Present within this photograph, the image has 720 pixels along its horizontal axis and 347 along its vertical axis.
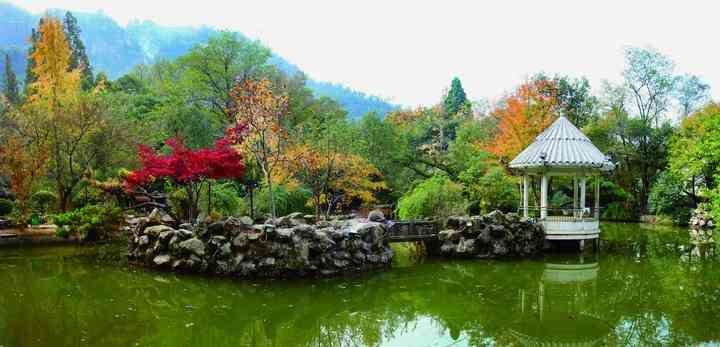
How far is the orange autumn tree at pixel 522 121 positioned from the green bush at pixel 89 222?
1294cm

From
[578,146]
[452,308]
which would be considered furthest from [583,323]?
[578,146]

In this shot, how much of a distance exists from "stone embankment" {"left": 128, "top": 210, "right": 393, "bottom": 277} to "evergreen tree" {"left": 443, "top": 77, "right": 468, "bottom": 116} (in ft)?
93.7

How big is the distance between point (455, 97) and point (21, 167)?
30.2m

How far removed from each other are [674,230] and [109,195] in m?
19.9

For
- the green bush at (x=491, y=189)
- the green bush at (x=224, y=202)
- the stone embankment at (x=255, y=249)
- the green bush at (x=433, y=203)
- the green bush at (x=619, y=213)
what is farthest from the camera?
the green bush at (x=619, y=213)

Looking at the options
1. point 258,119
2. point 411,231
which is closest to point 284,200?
point 258,119

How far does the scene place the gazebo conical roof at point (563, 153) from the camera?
44.5 feet

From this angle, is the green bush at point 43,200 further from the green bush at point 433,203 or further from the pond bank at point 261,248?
the green bush at point 433,203

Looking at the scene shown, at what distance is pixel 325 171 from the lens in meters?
17.8

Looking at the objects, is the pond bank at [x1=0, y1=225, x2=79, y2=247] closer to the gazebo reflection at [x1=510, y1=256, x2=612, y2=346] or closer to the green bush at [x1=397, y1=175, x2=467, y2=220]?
the green bush at [x1=397, y1=175, x2=467, y2=220]

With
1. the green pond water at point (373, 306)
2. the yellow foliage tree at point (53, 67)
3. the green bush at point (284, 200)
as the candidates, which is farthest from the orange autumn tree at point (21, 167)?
the green bush at point (284, 200)

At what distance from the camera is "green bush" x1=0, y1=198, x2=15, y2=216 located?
16062 mm

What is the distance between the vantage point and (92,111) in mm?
16109

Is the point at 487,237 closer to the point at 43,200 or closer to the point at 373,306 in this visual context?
the point at 373,306
